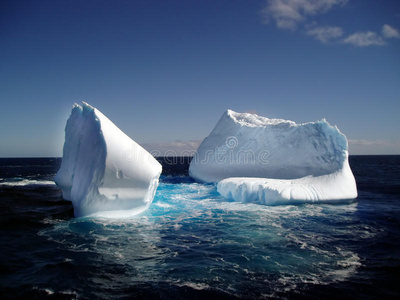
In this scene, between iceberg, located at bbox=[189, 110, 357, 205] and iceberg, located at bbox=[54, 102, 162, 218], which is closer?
iceberg, located at bbox=[54, 102, 162, 218]

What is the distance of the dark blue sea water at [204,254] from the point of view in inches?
189

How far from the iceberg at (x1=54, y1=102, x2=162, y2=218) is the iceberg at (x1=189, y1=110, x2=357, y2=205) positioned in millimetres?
5282

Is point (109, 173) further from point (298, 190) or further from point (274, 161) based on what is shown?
point (274, 161)

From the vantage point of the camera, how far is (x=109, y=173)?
29.9ft

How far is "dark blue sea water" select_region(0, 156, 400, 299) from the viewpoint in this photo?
15.7 ft

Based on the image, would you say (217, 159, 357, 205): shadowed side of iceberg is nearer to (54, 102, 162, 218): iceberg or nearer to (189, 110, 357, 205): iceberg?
(189, 110, 357, 205): iceberg

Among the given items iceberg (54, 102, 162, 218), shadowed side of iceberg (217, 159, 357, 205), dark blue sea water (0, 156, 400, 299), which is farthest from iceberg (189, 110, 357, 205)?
iceberg (54, 102, 162, 218)

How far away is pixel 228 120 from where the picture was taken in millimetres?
21234

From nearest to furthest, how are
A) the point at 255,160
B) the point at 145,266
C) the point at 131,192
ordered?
the point at 145,266
the point at 131,192
the point at 255,160

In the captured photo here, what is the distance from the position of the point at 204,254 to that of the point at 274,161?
1154cm

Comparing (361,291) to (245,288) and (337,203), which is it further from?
(337,203)

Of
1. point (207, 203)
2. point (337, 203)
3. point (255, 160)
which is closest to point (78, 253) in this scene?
point (207, 203)

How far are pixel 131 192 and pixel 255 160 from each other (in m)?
10.4

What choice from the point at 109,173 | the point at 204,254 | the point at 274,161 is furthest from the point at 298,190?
the point at 109,173
